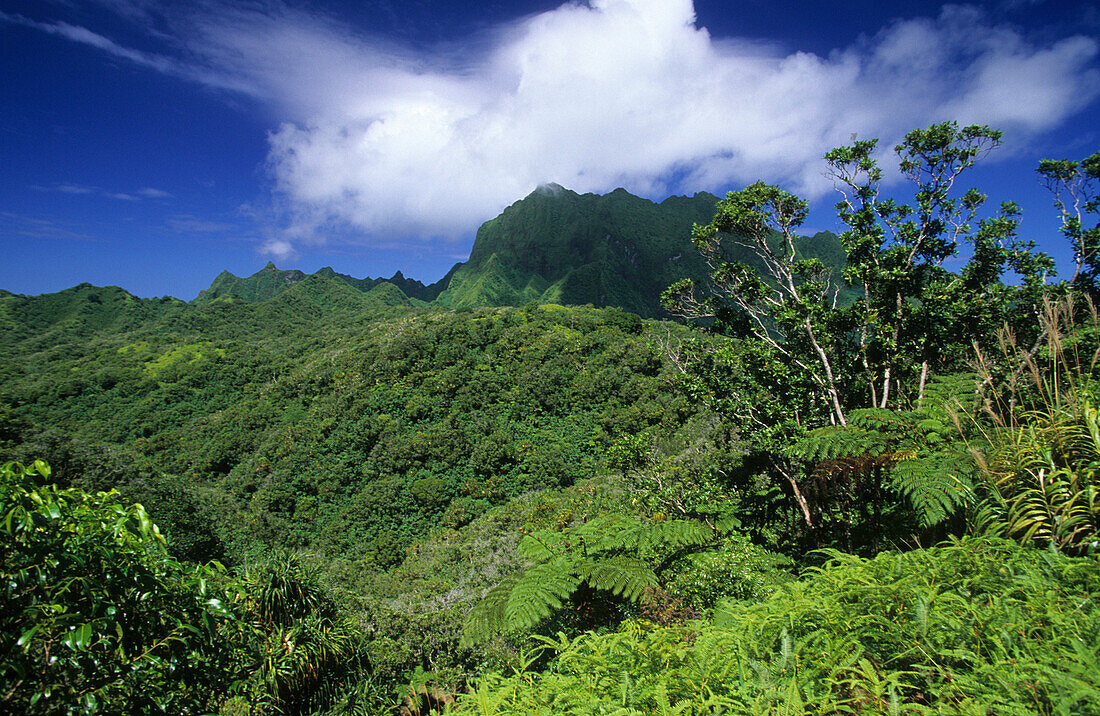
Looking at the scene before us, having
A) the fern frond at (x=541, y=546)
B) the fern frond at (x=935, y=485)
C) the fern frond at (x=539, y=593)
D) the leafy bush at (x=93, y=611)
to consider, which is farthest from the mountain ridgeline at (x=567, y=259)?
the leafy bush at (x=93, y=611)

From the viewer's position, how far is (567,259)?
5940 inches

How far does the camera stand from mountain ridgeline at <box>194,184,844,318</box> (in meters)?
129

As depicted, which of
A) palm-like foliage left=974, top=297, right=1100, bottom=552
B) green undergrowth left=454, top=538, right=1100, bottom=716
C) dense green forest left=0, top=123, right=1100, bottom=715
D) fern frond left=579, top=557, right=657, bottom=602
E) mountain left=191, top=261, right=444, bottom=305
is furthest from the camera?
mountain left=191, top=261, right=444, bottom=305

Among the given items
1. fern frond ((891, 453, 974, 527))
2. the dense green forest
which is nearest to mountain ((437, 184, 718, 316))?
the dense green forest

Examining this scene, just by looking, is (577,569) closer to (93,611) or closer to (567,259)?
(93,611)

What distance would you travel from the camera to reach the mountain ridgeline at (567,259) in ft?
423

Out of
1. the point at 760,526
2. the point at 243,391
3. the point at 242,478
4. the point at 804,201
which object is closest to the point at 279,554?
the point at 760,526

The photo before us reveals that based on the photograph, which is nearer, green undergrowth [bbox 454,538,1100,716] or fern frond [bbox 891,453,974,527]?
green undergrowth [bbox 454,538,1100,716]

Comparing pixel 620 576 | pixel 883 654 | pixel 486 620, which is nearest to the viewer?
pixel 883 654

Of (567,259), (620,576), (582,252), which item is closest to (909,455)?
(620,576)

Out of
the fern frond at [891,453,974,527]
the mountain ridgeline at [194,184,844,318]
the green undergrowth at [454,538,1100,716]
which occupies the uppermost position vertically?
the mountain ridgeline at [194,184,844,318]

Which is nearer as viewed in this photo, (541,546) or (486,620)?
(486,620)

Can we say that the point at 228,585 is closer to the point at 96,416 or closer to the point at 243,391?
the point at 243,391

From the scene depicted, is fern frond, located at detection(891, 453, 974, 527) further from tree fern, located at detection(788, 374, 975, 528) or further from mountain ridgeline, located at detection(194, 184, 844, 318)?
mountain ridgeline, located at detection(194, 184, 844, 318)
